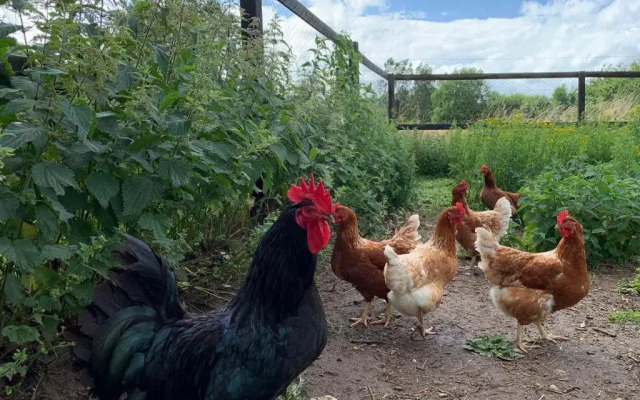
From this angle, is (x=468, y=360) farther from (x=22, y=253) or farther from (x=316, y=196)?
(x=22, y=253)

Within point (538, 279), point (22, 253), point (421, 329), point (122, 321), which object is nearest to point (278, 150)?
point (122, 321)

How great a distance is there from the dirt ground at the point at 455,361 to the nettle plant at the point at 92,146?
29.2 inches

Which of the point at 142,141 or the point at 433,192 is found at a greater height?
the point at 142,141

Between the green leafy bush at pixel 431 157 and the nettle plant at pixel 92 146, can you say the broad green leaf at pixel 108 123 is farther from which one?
the green leafy bush at pixel 431 157

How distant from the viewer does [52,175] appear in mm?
1855

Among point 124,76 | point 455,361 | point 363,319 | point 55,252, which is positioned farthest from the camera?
point 363,319

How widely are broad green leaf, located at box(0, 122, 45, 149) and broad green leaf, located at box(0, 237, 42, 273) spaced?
1.18 ft

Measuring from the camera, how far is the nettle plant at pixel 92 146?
188 centimetres

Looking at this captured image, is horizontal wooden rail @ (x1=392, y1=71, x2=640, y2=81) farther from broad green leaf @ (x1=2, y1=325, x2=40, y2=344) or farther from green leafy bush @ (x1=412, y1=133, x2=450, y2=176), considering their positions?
broad green leaf @ (x1=2, y1=325, x2=40, y2=344)

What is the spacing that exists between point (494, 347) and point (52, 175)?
10.7 feet

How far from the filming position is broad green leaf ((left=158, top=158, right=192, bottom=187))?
2.08 meters

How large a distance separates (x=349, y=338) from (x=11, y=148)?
2.88 metres

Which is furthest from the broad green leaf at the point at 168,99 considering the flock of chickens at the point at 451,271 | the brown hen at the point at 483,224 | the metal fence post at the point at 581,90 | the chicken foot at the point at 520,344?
the metal fence post at the point at 581,90

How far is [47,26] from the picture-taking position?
1945 mm
